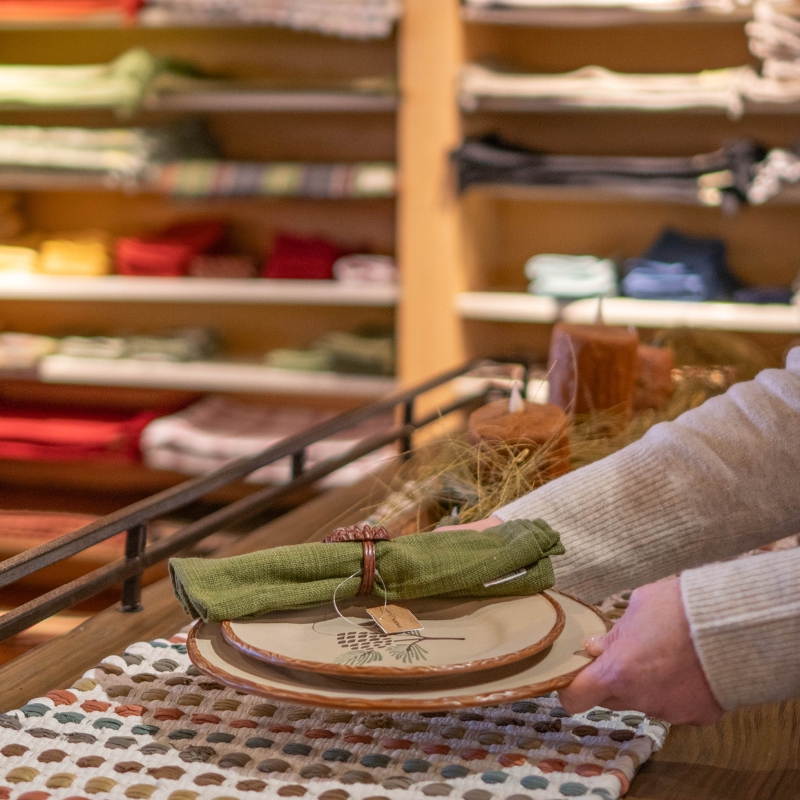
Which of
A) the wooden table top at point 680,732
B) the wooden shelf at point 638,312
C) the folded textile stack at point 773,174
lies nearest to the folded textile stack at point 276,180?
the wooden shelf at point 638,312

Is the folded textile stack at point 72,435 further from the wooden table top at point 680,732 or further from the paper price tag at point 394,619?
the paper price tag at point 394,619

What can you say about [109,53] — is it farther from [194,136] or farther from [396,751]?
[396,751]

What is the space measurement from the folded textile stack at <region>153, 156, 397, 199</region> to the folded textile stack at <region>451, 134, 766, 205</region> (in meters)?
0.21

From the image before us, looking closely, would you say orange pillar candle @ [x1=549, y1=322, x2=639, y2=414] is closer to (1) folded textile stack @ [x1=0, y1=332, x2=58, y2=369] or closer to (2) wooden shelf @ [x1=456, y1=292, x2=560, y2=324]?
(2) wooden shelf @ [x1=456, y1=292, x2=560, y2=324]

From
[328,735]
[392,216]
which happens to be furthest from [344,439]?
[328,735]

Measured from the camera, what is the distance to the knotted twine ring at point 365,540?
0.57 m

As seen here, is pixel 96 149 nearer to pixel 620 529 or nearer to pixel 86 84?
pixel 86 84

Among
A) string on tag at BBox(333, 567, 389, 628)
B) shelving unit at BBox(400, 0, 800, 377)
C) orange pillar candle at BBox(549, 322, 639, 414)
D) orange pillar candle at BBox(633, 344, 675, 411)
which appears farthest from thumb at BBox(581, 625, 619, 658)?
shelving unit at BBox(400, 0, 800, 377)

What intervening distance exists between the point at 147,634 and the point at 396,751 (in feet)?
0.80

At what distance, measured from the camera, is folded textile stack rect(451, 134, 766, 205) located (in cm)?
217

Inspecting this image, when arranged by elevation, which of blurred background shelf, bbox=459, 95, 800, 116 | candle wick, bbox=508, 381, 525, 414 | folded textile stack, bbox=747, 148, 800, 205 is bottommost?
candle wick, bbox=508, 381, 525, 414

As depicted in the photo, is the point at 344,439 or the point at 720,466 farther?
the point at 344,439

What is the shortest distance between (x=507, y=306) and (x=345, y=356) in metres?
0.43

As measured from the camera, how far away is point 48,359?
2.66m
